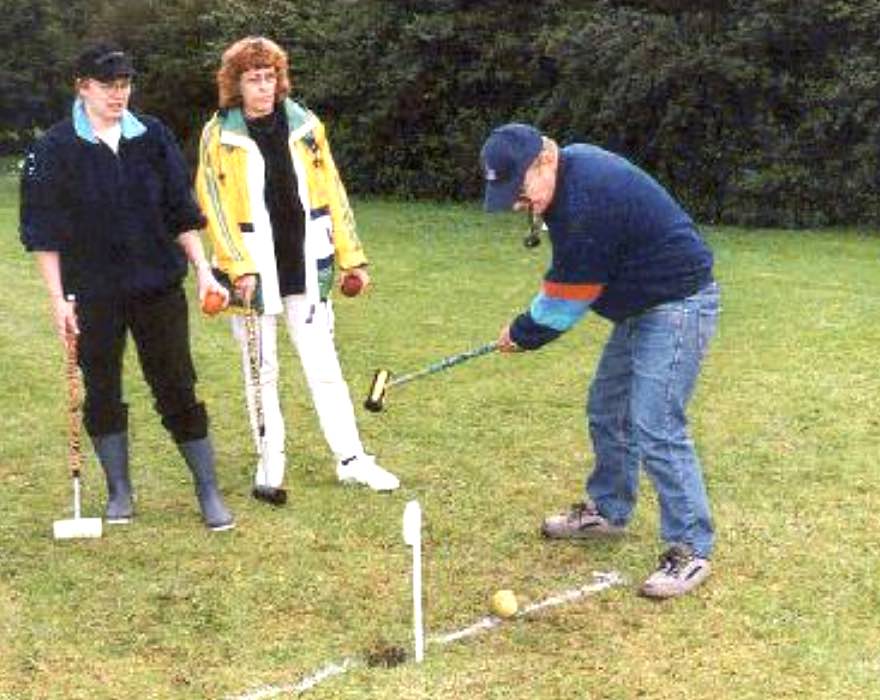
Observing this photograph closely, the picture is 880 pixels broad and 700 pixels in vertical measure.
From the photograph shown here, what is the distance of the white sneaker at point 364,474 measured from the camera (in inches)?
250

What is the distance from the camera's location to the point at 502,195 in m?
4.66

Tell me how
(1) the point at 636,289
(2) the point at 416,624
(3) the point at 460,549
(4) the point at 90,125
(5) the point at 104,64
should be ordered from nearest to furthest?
(2) the point at 416,624, (1) the point at 636,289, (5) the point at 104,64, (4) the point at 90,125, (3) the point at 460,549

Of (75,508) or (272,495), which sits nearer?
(75,508)

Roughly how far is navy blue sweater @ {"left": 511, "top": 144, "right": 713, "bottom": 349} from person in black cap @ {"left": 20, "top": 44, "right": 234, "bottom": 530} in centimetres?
148

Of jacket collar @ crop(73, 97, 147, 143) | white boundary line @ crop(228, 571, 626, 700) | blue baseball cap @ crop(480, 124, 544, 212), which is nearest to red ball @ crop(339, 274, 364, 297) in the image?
jacket collar @ crop(73, 97, 147, 143)

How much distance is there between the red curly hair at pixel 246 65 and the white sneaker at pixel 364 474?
166 cm

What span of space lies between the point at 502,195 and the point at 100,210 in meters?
1.70

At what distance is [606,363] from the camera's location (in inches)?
209

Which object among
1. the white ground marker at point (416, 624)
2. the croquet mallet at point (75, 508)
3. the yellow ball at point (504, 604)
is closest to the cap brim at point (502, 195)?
the white ground marker at point (416, 624)

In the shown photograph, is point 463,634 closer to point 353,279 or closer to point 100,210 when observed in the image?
point 353,279

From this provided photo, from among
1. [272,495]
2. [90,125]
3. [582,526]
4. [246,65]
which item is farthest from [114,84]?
[582,526]

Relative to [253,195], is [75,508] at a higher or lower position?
lower

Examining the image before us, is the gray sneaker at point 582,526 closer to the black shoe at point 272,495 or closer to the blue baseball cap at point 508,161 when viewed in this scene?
the black shoe at point 272,495

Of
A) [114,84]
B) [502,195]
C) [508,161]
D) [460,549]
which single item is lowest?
[460,549]
